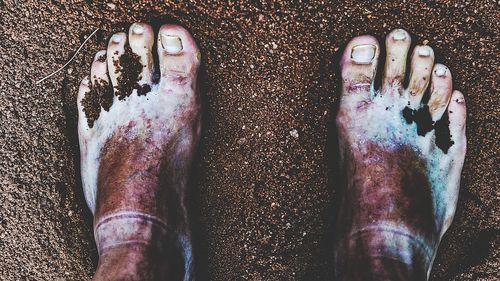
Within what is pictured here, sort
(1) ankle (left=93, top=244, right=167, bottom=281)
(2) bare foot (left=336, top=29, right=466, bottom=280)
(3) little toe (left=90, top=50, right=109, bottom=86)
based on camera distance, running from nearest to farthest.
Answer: (1) ankle (left=93, top=244, right=167, bottom=281) → (2) bare foot (left=336, top=29, right=466, bottom=280) → (3) little toe (left=90, top=50, right=109, bottom=86)

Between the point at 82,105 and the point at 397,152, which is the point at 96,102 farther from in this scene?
the point at 397,152

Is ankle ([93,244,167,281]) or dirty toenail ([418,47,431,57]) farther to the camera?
dirty toenail ([418,47,431,57])

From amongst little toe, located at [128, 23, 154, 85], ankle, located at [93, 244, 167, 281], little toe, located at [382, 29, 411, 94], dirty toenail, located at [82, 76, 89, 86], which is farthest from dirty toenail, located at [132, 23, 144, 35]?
little toe, located at [382, 29, 411, 94]

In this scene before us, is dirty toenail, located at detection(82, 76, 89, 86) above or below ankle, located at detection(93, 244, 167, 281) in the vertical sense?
above

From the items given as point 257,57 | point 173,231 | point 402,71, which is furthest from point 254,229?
point 402,71

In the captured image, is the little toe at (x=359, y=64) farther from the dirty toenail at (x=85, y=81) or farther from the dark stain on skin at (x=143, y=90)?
the dirty toenail at (x=85, y=81)

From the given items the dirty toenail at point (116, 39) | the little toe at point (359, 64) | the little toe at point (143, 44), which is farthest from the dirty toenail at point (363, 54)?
the dirty toenail at point (116, 39)

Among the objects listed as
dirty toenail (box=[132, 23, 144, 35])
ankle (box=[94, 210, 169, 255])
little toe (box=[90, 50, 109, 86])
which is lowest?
ankle (box=[94, 210, 169, 255])

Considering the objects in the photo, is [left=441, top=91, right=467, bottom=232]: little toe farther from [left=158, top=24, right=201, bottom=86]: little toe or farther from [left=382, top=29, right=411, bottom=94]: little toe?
[left=158, top=24, right=201, bottom=86]: little toe

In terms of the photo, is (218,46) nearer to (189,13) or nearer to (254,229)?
(189,13)

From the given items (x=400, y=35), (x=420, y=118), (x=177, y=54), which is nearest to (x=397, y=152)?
(x=420, y=118)
